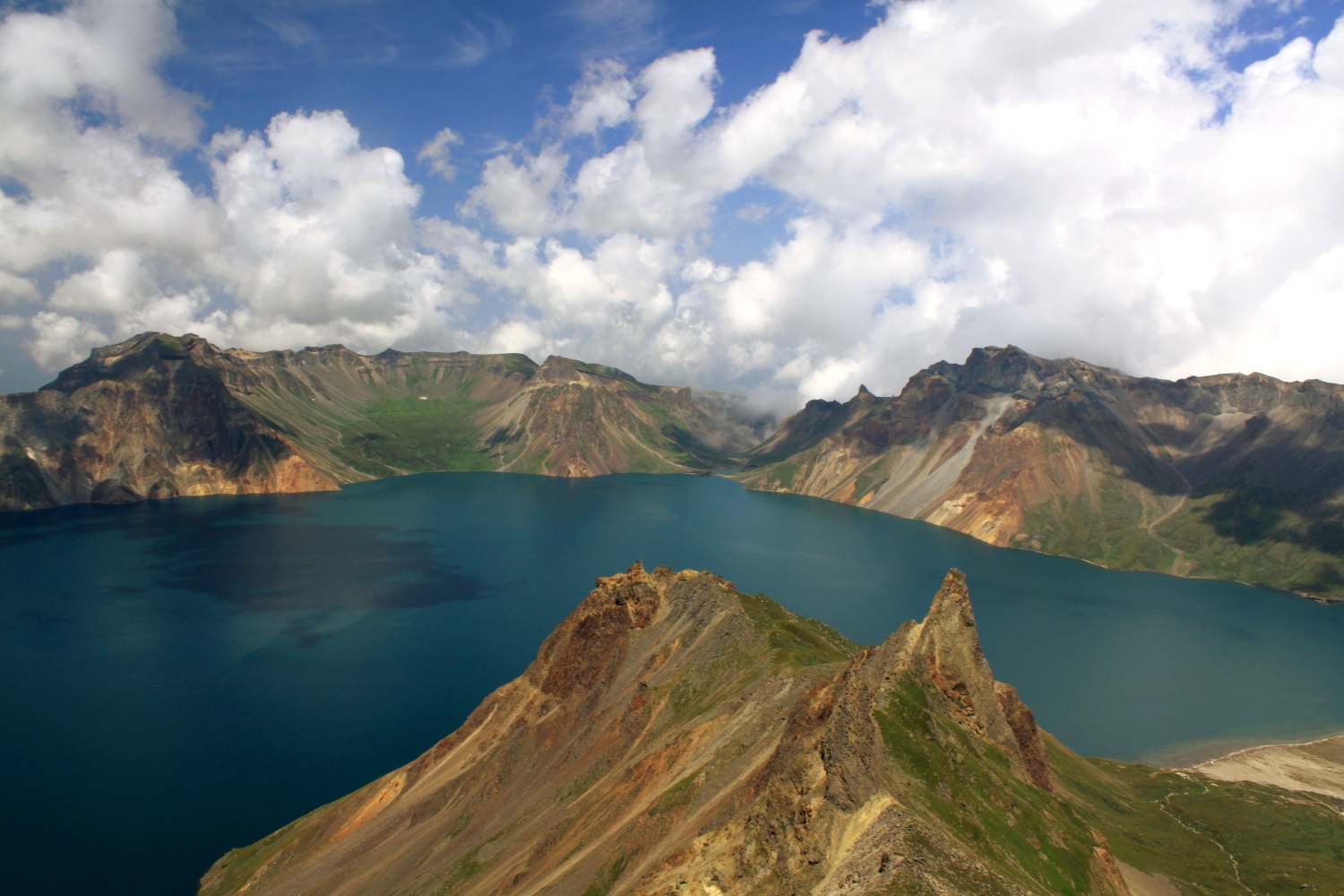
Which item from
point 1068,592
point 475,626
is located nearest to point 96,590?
point 475,626

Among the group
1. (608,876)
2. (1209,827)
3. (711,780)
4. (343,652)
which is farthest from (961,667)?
(343,652)

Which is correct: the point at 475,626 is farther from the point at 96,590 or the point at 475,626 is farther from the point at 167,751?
the point at 96,590

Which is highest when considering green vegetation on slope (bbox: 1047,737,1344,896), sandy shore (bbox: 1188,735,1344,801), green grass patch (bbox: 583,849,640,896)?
green grass patch (bbox: 583,849,640,896)

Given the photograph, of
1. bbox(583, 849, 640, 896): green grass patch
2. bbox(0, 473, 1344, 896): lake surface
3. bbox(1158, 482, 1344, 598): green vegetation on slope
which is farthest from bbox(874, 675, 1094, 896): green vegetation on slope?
bbox(1158, 482, 1344, 598): green vegetation on slope

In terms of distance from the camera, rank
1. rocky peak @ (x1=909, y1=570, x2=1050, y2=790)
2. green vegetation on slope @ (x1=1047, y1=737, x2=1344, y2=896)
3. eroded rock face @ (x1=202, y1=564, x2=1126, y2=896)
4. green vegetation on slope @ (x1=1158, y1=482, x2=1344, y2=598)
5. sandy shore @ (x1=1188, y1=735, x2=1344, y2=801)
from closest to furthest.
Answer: eroded rock face @ (x1=202, y1=564, x2=1126, y2=896)
rocky peak @ (x1=909, y1=570, x2=1050, y2=790)
green vegetation on slope @ (x1=1047, y1=737, x2=1344, y2=896)
sandy shore @ (x1=1188, y1=735, x2=1344, y2=801)
green vegetation on slope @ (x1=1158, y1=482, x2=1344, y2=598)

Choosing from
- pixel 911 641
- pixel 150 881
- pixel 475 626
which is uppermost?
pixel 911 641

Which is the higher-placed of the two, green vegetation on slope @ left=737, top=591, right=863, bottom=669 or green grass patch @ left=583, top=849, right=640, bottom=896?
green vegetation on slope @ left=737, top=591, right=863, bottom=669

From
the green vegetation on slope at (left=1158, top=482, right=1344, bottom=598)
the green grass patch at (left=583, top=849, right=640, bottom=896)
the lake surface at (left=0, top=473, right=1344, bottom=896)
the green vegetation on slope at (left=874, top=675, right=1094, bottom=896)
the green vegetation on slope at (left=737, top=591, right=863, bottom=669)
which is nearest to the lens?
the green vegetation on slope at (left=874, top=675, right=1094, bottom=896)

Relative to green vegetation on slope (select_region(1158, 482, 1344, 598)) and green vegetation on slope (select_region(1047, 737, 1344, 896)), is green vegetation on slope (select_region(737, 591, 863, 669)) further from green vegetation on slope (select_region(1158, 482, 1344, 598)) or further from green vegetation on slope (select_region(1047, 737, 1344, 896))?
green vegetation on slope (select_region(1158, 482, 1344, 598))
